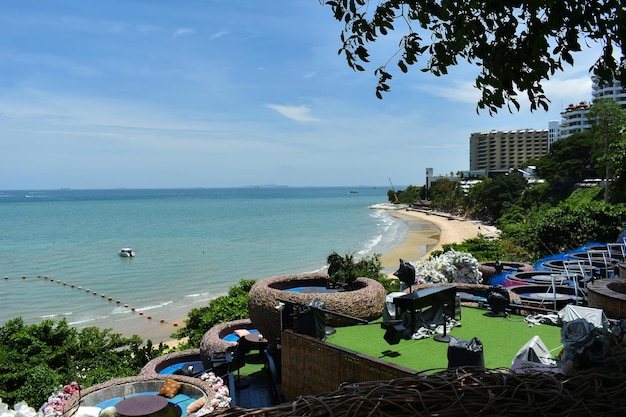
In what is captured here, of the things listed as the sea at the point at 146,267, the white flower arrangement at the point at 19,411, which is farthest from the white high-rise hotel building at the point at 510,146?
the white flower arrangement at the point at 19,411

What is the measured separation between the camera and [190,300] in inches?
1125

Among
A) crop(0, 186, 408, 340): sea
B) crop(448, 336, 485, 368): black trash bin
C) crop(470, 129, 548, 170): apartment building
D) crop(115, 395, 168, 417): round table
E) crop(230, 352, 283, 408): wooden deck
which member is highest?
crop(470, 129, 548, 170): apartment building

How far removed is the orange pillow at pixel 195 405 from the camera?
740 centimetres

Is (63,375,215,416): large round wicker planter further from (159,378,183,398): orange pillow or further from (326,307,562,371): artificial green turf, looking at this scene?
(326,307,562,371): artificial green turf

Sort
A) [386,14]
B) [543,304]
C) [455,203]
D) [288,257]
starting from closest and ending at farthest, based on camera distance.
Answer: [386,14], [543,304], [288,257], [455,203]

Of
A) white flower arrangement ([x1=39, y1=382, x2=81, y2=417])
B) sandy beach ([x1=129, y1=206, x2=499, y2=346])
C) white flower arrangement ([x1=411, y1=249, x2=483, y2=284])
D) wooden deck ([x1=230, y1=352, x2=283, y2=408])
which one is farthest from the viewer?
sandy beach ([x1=129, y1=206, x2=499, y2=346])

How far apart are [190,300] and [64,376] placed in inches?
702

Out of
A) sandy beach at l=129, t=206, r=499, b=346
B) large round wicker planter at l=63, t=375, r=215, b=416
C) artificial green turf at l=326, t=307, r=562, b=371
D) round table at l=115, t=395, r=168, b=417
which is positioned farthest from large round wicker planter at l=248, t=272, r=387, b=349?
sandy beach at l=129, t=206, r=499, b=346

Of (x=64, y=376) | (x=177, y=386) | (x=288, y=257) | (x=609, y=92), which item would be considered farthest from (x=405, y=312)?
(x=609, y=92)

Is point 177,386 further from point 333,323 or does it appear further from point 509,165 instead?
point 509,165

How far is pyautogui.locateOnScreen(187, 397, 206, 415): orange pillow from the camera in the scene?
740 centimetres

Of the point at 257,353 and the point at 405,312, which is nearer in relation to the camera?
the point at 405,312

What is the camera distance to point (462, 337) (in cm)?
769

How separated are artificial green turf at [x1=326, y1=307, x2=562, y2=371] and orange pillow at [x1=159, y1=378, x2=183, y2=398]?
8.94 ft
